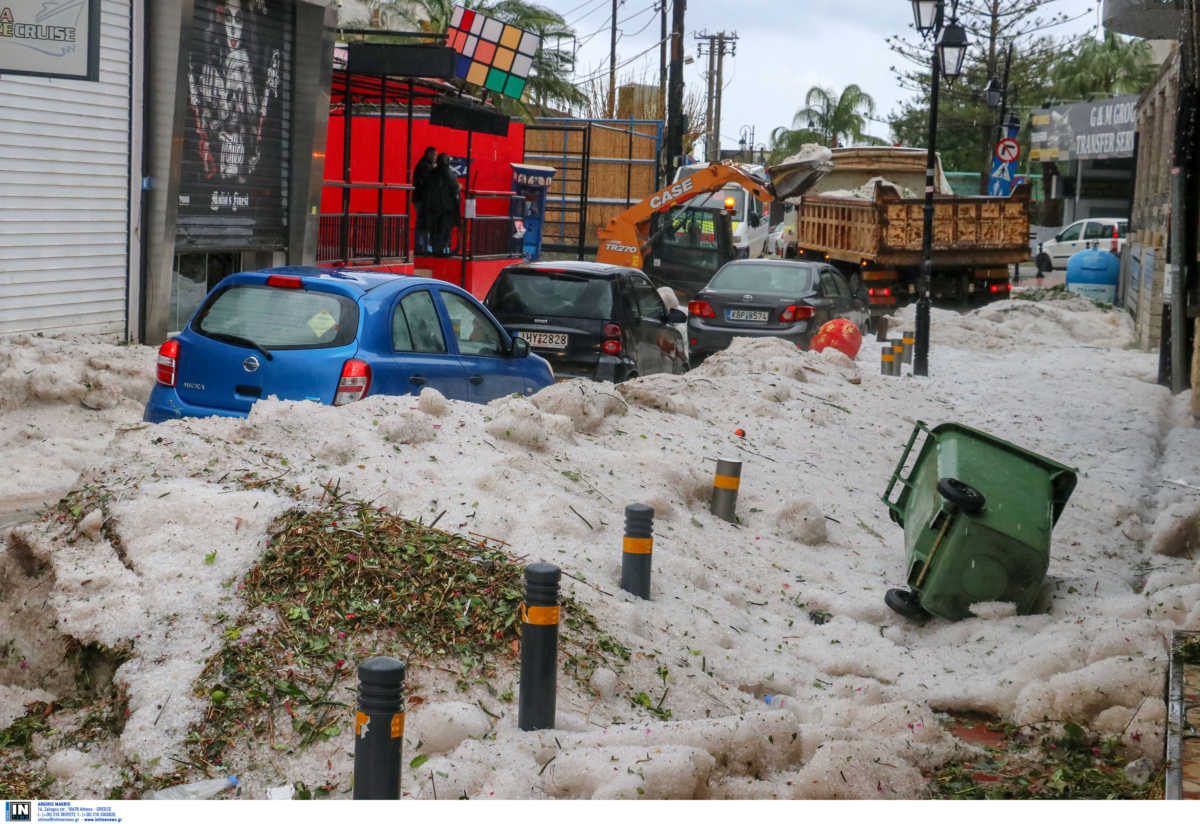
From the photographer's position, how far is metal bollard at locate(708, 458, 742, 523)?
28.7 feet

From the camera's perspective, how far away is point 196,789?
15.4 ft

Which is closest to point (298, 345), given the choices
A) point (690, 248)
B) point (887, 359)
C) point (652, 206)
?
point (887, 359)

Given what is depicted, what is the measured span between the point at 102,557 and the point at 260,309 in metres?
3.14

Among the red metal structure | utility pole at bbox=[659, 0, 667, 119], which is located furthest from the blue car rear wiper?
utility pole at bbox=[659, 0, 667, 119]

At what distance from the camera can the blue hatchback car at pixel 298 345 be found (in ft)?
27.9

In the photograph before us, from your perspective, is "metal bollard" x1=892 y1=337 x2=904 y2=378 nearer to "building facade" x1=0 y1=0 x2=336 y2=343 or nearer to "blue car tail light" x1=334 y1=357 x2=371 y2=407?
"building facade" x1=0 y1=0 x2=336 y2=343

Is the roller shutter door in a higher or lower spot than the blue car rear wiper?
higher

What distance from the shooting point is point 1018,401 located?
16.0 metres

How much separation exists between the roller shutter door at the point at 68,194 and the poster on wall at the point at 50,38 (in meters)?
2.52


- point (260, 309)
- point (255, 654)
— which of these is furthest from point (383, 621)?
point (260, 309)

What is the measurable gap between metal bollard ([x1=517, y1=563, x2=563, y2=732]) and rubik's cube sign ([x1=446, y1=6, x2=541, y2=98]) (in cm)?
1570

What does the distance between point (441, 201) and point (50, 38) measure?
39.0ft

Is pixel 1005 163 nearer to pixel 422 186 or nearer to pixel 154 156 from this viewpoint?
pixel 422 186

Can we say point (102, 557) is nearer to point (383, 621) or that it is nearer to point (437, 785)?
point (383, 621)
